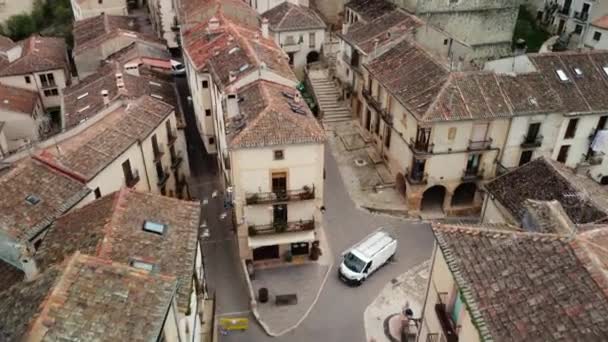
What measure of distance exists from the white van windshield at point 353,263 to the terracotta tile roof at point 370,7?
1224 inches

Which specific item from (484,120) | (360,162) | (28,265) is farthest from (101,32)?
(484,120)

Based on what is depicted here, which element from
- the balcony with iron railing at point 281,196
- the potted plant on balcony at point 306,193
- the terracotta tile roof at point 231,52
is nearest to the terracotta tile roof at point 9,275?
Answer: the balcony with iron railing at point 281,196

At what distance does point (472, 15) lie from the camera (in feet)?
191

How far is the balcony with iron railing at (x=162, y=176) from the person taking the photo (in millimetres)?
40150

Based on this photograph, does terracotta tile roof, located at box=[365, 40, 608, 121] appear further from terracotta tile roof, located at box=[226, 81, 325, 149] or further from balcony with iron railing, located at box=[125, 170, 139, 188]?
balcony with iron railing, located at box=[125, 170, 139, 188]

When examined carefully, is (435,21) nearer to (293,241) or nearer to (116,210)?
(293,241)

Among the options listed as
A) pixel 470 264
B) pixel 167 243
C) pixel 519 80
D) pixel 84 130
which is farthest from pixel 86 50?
pixel 470 264

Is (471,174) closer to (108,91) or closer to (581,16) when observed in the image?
(108,91)

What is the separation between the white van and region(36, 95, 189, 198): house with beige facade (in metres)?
15.9

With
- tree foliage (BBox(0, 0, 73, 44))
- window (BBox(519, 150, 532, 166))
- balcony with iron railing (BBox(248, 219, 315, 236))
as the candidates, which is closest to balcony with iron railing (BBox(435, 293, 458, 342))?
balcony with iron railing (BBox(248, 219, 315, 236))

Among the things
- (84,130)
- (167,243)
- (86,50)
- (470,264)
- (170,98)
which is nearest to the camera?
(470,264)

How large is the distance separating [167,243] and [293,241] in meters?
13.6

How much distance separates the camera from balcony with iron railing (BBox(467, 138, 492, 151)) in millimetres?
40875

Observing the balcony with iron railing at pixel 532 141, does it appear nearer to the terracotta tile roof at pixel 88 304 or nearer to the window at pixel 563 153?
the window at pixel 563 153
